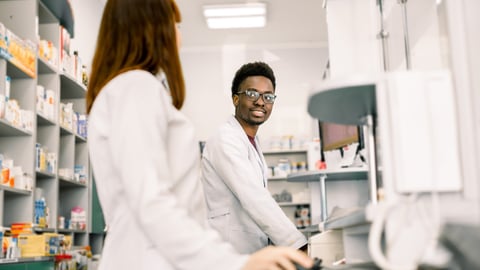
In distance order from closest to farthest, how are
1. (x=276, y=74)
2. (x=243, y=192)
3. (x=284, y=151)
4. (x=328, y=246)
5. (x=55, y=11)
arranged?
(x=328, y=246)
(x=243, y=192)
(x=55, y=11)
(x=284, y=151)
(x=276, y=74)

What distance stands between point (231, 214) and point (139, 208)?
143 centimetres

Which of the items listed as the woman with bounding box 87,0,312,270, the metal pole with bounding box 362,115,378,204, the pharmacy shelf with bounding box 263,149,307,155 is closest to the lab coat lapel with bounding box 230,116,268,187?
the metal pole with bounding box 362,115,378,204

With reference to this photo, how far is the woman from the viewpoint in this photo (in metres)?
1.04

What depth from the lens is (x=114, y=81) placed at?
1186mm

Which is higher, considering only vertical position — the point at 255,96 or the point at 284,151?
the point at 284,151

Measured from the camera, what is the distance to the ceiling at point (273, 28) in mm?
→ 6980

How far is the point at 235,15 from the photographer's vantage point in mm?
7055

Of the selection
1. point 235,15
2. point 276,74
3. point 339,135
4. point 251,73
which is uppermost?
point 235,15

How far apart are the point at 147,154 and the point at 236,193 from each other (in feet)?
4.17

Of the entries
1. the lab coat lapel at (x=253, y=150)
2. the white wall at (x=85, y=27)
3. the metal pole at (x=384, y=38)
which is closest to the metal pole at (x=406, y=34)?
the metal pole at (x=384, y=38)

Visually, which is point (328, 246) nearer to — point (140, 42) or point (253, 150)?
point (253, 150)

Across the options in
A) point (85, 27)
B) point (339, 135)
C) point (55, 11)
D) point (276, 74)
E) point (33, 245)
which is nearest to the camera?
point (33, 245)

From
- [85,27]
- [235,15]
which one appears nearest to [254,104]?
[85,27]

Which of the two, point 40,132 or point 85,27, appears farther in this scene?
point 85,27
